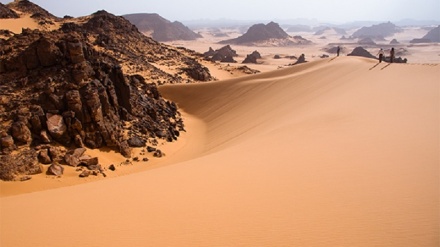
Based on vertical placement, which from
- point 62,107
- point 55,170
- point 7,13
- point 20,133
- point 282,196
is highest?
point 7,13

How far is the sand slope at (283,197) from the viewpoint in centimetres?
404

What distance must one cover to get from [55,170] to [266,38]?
10097 centimetres

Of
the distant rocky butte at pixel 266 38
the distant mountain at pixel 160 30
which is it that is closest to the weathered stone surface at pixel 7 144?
the distant rocky butte at pixel 266 38

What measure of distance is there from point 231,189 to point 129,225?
1.79 m

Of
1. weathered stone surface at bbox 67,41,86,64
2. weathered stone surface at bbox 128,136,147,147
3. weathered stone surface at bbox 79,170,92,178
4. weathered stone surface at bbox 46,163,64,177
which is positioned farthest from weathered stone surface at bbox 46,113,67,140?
weathered stone surface at bbox 67,41,86,64

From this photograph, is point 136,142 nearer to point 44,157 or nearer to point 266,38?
point 44,157

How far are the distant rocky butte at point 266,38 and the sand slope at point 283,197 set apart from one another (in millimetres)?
94712

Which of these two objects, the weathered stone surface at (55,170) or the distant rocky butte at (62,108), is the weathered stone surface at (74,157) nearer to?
the distant rocky butte at (62,108)

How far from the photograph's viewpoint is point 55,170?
361 inches

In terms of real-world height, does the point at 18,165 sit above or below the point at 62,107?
below

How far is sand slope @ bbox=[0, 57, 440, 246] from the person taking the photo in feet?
13.3

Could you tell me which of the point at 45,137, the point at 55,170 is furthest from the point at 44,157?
the point at 45,137

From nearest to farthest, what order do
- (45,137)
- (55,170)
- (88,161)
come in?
(55,170), (88,161), (45,137)

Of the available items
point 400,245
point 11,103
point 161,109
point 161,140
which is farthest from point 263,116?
point 400,245
